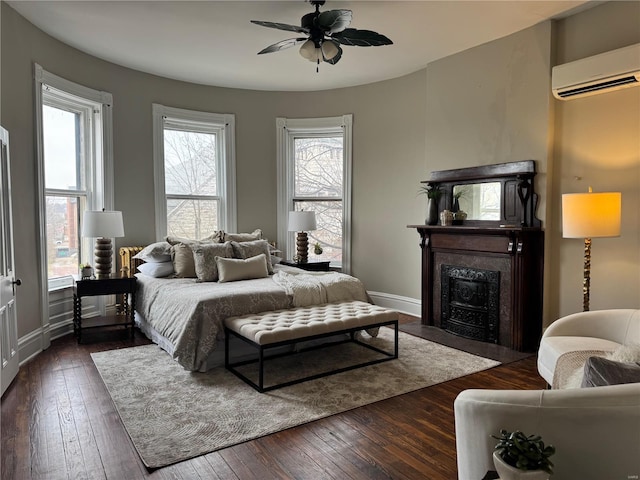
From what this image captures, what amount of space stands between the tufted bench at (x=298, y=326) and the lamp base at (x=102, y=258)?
1805mm

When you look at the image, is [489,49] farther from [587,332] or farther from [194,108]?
Result: [194,108]

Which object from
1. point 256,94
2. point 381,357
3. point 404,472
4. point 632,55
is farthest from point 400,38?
point 404,472

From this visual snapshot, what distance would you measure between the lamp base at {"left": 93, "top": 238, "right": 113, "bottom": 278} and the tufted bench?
1805mm

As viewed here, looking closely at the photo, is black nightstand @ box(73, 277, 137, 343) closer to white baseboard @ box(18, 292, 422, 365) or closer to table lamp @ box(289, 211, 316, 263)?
white baseboard @ box(18, 292, 422, 365)

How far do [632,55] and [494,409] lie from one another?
10.7ft

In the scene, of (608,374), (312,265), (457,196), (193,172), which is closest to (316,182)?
(312,265)

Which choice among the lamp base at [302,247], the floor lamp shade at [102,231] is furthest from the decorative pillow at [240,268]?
the lamp base at [302,247]

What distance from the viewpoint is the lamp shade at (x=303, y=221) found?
5801 mm

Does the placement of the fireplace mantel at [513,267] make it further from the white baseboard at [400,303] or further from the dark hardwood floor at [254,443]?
the white baseboard at [400,303]

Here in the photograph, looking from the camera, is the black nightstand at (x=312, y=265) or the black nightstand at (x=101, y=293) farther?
the black nightstand at (x=312, y=265)

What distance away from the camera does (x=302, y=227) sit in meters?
5.80

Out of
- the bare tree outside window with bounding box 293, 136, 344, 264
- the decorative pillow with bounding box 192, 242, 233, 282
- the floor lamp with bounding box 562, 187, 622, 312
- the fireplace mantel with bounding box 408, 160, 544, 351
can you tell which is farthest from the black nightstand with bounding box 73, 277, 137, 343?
the floor lamp with bounding box 562, 187, 622, 312

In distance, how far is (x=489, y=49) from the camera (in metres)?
4.47

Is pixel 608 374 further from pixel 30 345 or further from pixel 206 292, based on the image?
pixel 30 345
